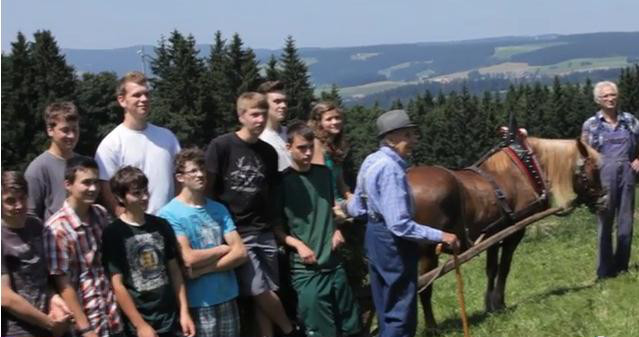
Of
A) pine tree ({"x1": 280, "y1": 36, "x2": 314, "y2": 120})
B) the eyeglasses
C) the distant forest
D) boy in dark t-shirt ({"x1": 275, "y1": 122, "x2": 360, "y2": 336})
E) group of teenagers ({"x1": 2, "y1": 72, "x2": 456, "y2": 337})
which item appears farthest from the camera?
pine tree ({"x1": 280, "y1": 36, "x2": 314, "y2": 120})

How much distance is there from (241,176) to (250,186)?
0.28ft

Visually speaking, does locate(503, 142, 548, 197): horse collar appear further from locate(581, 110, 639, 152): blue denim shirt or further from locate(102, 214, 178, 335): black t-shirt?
locate(102, 214, 178, 335): black t-shirt

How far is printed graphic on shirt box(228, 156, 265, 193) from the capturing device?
5.59 m

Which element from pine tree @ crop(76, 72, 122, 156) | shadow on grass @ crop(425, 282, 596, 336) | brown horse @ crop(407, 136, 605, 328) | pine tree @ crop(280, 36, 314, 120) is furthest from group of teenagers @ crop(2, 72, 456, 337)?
pine tree @ crop(280, 36, 314, 120)

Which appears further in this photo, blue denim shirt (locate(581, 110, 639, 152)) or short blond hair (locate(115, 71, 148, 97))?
blue denim shirt (locate(581, 110, 639, 152))

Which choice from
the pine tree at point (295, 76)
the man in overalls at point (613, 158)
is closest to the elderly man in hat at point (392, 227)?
the man in overalls at point (613, 158)

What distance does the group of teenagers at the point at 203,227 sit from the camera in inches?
182

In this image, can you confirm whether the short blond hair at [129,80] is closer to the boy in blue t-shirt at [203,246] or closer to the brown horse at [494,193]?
the boy in blue t-shirt at [203,246]

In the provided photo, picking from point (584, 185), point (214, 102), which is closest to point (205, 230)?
point (584, 185)

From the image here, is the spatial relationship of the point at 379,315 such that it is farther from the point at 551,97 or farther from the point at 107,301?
the point at 551,97

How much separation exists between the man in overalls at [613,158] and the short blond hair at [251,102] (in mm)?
4128

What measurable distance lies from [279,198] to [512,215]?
2912 millimetres

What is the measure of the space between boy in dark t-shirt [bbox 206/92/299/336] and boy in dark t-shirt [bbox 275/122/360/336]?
0.57 ft

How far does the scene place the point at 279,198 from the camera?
5.94 metres
